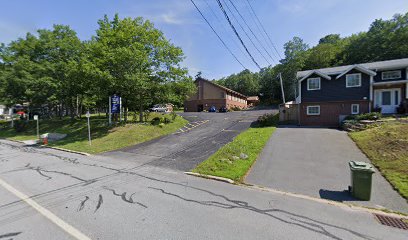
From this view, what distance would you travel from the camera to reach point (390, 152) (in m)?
10.5

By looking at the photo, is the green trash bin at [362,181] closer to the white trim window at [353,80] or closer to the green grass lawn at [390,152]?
the green grass lawn at [390,152]

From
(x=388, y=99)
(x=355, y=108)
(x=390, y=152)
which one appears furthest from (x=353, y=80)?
(x=390, y=152)

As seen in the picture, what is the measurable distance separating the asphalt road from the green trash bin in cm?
94

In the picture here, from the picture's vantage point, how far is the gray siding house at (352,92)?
22156 mm

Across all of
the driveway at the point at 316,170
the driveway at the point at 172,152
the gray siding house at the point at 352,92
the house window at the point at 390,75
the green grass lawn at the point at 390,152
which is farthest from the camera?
the house window at the point at 390,75

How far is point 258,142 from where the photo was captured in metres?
14.2

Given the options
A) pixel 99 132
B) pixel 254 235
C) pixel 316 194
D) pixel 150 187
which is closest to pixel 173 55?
pixel 99 132

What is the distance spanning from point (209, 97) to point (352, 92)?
97.5 feet

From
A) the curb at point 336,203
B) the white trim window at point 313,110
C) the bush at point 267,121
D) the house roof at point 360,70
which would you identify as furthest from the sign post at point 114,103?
the house roof at point 360,70

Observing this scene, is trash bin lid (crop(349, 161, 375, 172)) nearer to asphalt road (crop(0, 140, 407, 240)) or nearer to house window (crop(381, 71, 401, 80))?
asphalt road (crop(0, 140, 407, 240))

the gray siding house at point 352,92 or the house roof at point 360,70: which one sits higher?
the house roof at point 360,70

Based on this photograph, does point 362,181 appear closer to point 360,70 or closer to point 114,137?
point 114,137

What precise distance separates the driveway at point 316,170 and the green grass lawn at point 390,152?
0.32 m

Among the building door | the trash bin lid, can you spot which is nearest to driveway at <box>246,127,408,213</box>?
the trash bin lid
